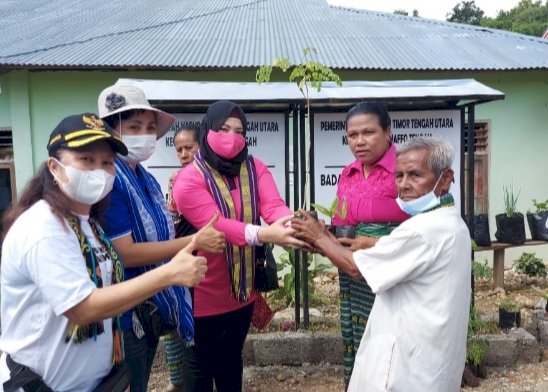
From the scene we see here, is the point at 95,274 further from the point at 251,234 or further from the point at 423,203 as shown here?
the point at 423,203

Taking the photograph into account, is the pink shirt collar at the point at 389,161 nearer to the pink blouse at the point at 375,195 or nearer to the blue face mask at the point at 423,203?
the pink blouse at the point at 375,195

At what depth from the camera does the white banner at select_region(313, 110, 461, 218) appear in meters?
4.01

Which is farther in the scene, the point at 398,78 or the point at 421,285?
the point at 398,78

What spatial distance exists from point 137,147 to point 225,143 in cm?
46

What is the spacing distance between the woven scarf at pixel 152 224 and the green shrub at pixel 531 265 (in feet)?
20.7

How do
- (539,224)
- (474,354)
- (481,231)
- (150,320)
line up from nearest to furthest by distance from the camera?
(150,320)
(474,354)
(481,231)
(539,224)

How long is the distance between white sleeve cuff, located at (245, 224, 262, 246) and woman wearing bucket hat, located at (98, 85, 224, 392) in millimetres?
357

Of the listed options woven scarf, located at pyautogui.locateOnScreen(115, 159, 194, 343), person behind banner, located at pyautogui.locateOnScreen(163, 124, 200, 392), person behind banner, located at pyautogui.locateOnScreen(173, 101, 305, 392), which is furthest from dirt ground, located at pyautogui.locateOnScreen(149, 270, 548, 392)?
woven scarf, located at pyautogui.locateOnScreen(115, 159, 194, 343)

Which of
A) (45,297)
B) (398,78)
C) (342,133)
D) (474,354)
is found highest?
(398,78)

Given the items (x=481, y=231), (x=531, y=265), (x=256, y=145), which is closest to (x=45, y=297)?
(x=256, y=145)

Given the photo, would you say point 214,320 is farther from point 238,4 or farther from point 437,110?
point 238,4

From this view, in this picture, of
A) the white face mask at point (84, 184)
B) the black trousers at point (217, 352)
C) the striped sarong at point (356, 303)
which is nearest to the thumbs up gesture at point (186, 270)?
the white face mask at point (84, 184)

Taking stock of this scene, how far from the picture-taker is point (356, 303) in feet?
9.72

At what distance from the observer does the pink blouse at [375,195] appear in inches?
106
